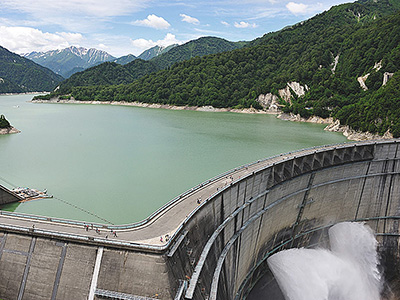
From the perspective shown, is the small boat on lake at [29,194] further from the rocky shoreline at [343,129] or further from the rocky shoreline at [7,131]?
the rocky shoreline at [343,129]

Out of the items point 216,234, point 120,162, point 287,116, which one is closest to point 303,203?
point 216,234

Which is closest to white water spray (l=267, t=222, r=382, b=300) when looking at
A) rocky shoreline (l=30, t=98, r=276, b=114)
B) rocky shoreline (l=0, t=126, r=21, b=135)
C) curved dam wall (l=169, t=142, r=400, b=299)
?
curved dam wall (l=169, t=142, r=400, b=299)

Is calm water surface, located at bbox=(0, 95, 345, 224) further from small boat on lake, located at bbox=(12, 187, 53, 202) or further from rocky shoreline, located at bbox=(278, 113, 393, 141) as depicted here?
rocky shoreline, located at bbox=(278, 113, 393, 141)

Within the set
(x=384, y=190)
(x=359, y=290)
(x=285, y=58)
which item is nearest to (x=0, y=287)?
(x=359, y=290)

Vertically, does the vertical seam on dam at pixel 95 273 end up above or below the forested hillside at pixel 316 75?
below

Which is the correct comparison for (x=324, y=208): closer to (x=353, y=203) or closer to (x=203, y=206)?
(x=353, y=203)

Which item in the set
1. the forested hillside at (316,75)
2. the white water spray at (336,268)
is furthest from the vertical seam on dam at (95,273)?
the forested hillside at (316,75)
